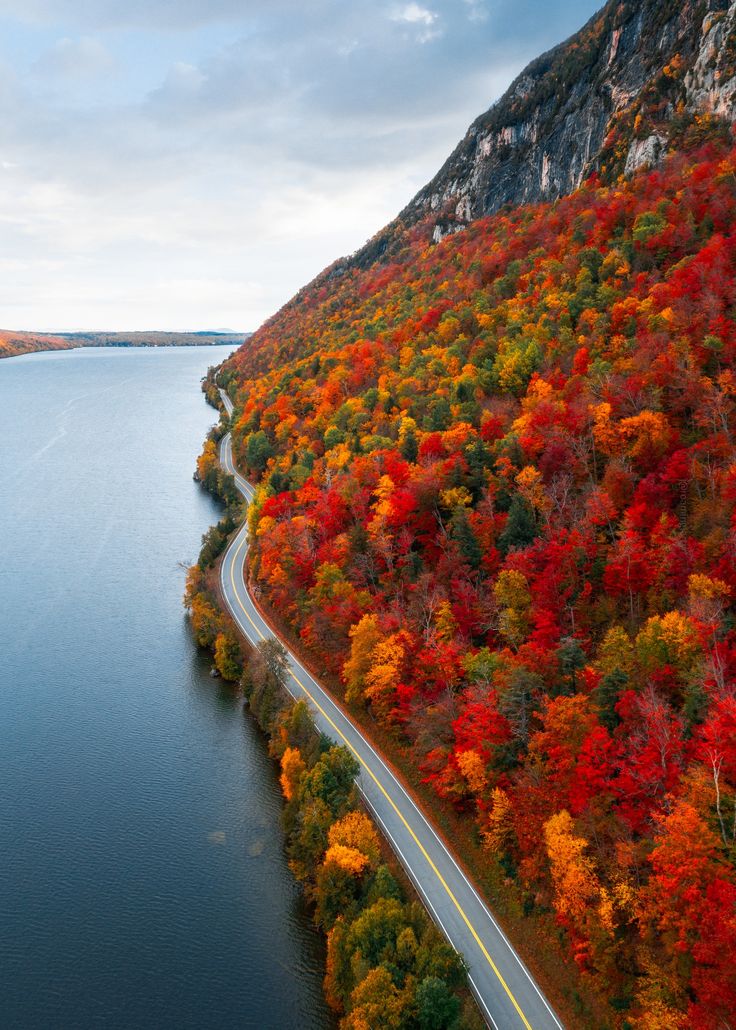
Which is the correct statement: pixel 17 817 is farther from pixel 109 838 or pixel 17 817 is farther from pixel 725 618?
pixel 725 618

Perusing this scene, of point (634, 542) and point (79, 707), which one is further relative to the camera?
point (79, 707)

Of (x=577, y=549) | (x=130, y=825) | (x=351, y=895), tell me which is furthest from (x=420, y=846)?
(x=577, y=549)

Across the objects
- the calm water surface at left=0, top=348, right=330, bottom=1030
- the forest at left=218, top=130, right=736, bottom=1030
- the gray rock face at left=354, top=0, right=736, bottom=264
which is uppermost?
the gray rock face at left=354, top=0, right=736, bottom=264

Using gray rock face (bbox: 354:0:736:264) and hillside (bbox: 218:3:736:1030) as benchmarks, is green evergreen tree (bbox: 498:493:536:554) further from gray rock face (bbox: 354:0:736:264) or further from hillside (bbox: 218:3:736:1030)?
gray rock face (bbox: 354:0:736:264)

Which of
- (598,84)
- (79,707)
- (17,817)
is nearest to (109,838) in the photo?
(17,817)

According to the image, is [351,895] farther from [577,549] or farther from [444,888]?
[577,549]

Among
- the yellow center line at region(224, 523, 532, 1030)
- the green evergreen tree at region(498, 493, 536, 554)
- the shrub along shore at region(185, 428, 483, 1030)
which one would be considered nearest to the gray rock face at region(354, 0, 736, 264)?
the green evergreen tree at region(498, 493, 536, 554)
